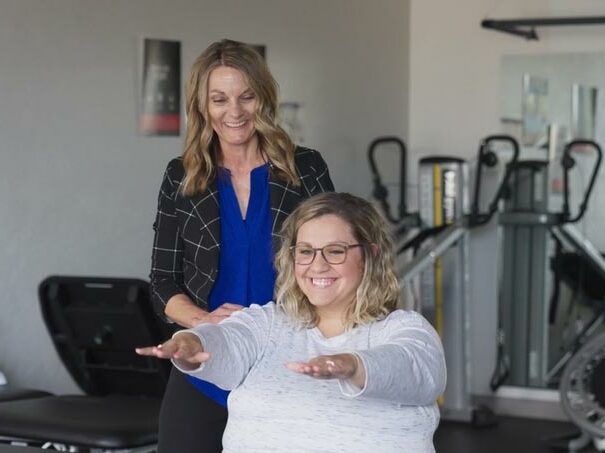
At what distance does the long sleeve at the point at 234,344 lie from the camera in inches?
78.0

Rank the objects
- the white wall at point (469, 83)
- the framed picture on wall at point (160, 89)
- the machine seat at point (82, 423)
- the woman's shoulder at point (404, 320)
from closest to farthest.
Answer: the woman's shoulder at point (404, 320) → the machine seat at point (82, 423) → the framed picture on wall at point (160, 89) → the white wall at point (469, 83)

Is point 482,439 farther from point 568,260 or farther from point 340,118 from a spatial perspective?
point 340,118

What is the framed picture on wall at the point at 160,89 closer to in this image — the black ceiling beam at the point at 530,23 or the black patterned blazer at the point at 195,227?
the black ceiling beam at the point at 530,23

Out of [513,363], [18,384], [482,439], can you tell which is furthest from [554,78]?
[18,384]

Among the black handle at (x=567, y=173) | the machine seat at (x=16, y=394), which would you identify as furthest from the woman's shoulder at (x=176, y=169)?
the black handle at (x=567, y=173)

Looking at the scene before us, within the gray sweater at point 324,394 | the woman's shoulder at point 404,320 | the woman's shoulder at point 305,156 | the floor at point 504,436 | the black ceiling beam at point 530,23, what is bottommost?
the floor at point 504,436

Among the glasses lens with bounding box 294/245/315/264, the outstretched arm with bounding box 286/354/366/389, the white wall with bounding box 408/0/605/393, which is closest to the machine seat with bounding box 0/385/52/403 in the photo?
the glasses lens with bounding box 294/245/315/264

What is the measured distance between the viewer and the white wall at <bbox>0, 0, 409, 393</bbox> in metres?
4.16

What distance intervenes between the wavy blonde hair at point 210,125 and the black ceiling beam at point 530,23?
4.03 metres

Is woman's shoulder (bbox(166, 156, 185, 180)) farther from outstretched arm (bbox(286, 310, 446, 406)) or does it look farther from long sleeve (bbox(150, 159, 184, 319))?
outstretched arm (bbox(286, 310, 446, 406))

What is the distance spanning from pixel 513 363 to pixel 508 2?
6.42 ft

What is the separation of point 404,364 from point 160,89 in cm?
311

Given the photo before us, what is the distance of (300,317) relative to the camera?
2115mm

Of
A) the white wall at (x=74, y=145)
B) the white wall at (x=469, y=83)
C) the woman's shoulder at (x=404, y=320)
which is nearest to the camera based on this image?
the woman's shoulder at (x=404, y=320)
